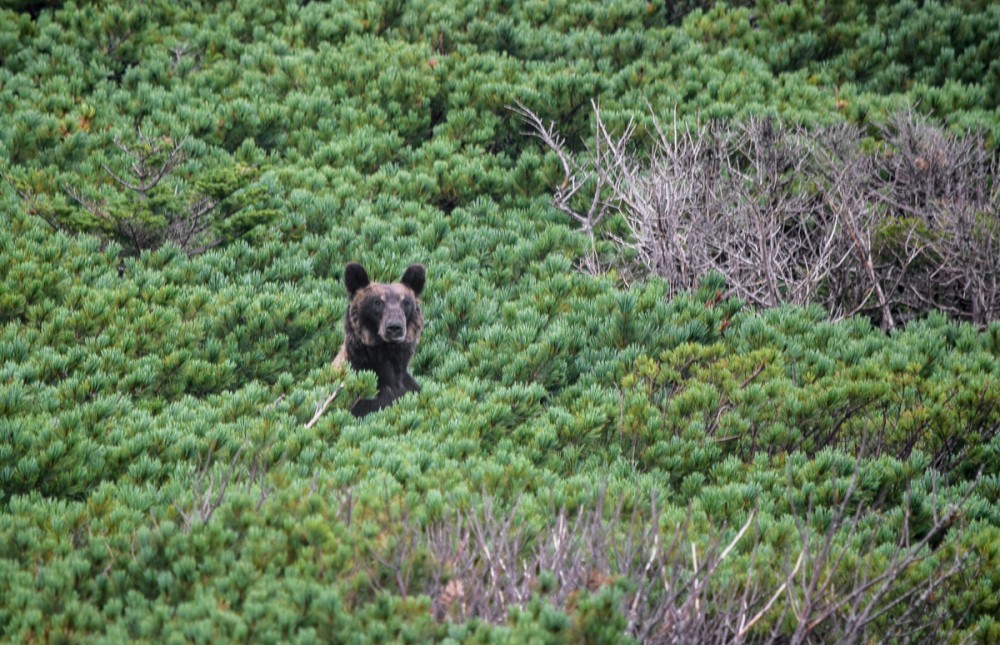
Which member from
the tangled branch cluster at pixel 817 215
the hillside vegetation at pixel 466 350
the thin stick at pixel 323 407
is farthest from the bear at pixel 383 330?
the tangled branch cluster at pixel 817 215

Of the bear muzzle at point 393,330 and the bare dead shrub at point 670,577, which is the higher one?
the bear muzzle at point 393,330

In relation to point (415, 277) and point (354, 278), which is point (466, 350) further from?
point (354, 278)

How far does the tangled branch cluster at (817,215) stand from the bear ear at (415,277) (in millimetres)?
2224

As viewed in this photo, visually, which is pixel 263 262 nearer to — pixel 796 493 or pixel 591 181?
pixel 591 181

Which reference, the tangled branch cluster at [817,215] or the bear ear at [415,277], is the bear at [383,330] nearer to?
the bear ear at [415,277]

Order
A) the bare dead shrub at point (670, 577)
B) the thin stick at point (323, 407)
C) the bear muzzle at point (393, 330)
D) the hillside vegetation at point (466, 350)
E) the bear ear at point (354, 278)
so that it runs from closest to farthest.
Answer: the bare dead shrub at point (670, 577), the hillside vegetation at point (466, 350), the thin stick at point (323, 407), the bear muzzle at point (393, 330), the bear ear at point (354, 278)

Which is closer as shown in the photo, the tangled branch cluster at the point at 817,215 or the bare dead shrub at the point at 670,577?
the bare dead shrub at the point at 670,577

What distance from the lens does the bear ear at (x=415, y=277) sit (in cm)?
789

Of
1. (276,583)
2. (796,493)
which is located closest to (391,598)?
(276,583)

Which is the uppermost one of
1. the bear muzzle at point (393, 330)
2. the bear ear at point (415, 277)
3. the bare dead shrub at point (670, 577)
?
the bear ear at point (415, 277)

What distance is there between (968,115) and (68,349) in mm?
10025

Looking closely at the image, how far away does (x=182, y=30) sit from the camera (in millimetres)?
12750

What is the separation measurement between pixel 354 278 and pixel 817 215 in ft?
18.1

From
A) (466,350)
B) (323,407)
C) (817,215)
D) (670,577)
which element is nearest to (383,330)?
(466,350)
